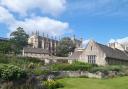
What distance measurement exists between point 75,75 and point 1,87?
1788 cm

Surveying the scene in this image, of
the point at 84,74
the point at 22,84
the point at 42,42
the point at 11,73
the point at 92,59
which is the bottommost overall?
the point at 22,84

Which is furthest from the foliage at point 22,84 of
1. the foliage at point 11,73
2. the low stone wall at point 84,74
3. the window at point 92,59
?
the window at point 92,59

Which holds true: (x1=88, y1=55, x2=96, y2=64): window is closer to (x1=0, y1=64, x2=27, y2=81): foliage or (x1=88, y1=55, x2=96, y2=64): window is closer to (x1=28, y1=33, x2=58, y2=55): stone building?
(x1=0, y1=64, x2=27, y2=81): foliage

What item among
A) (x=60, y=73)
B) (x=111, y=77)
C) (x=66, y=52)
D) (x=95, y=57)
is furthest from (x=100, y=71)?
(x=66, y=52)

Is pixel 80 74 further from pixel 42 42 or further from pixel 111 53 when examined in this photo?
pixel 42 42

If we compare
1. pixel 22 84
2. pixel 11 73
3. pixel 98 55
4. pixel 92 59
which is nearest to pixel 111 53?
pixel 98 55

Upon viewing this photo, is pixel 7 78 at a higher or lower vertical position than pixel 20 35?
lower

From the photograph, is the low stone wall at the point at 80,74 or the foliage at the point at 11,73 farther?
the low stone wall at the point at 80,74

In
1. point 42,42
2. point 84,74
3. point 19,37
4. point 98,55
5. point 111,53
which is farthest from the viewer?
point 42,42

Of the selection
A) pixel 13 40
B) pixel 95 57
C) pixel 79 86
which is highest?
pixel 13 40

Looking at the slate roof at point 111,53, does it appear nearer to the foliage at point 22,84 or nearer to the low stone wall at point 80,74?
the low stone wall at point 80,74

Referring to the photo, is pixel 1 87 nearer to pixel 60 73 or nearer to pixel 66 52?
pixel 60 73

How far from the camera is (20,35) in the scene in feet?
422

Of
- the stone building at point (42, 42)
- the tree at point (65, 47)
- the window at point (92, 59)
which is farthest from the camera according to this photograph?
the stone building at point (42, 42)
